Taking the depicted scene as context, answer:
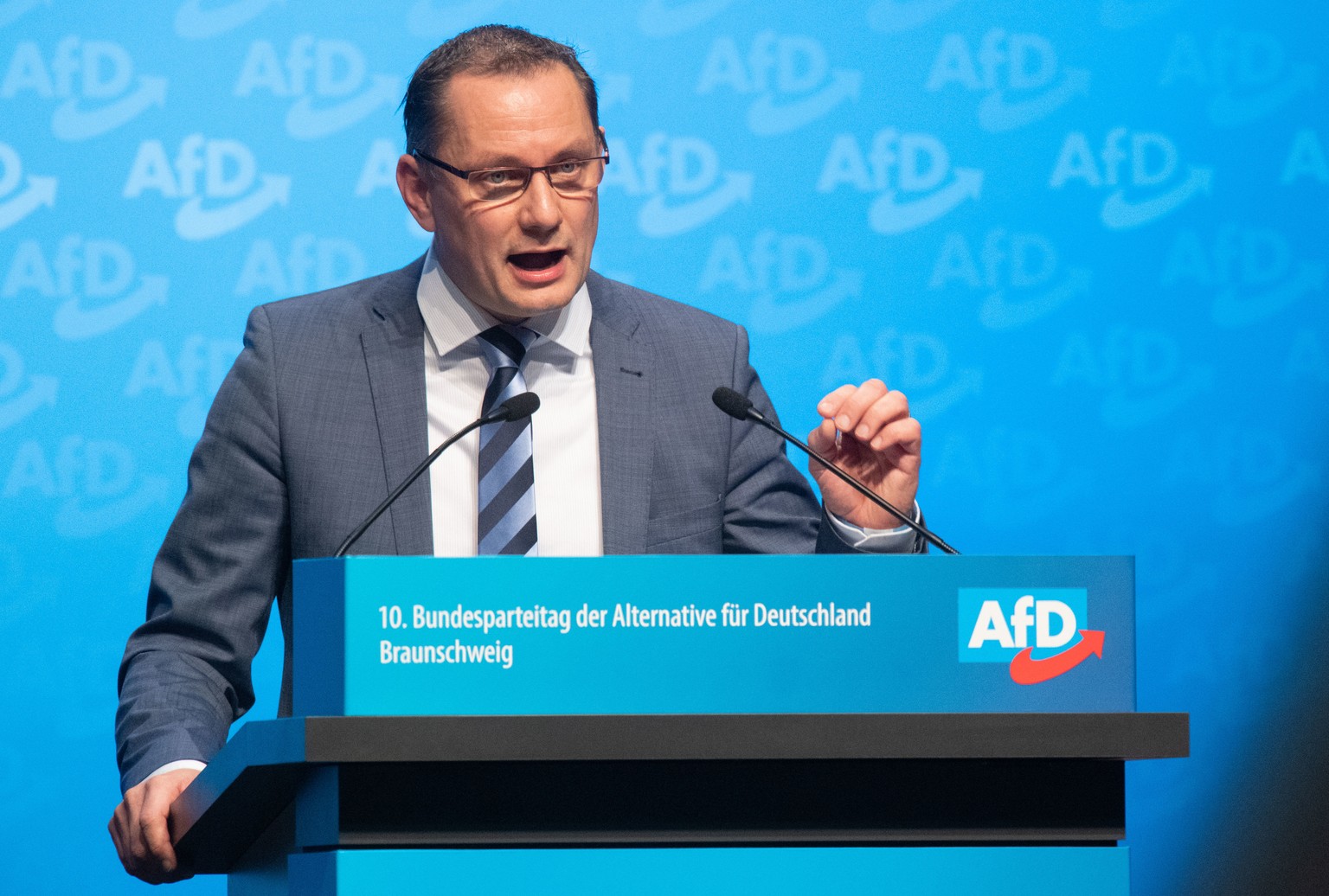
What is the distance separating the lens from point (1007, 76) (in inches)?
123

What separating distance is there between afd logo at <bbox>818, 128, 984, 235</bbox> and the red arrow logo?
2061 millimetres

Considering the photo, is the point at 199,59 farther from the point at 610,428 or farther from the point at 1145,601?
the point at 1145,601

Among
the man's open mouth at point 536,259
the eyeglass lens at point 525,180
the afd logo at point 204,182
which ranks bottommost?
the man's open mouth at point 536,259

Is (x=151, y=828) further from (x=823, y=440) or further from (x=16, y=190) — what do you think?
(x=16, y=190)

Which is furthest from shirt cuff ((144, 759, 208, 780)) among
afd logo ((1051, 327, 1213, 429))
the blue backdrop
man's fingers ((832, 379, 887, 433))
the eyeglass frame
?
afd logo ((1051, 327, 1213, 429))

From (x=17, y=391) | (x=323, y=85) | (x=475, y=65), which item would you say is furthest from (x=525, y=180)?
(x=17, y=391)

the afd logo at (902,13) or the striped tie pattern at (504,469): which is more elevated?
the afd logo at (902,13)

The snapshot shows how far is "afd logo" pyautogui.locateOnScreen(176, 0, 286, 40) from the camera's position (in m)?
2.97

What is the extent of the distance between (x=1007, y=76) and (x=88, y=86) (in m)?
1.72

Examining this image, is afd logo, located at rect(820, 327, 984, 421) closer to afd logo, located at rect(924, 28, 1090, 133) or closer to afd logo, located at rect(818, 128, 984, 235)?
afd logo, located at rect(818, 128, 984, 235)

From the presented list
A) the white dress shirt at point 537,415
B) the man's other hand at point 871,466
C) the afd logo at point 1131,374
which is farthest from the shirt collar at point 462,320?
the afd logo at point 1131,374

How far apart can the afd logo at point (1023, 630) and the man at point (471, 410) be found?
0.82 meters

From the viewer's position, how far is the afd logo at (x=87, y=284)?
293 centimetres

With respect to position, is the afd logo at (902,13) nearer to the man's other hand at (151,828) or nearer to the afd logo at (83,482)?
the afd logo at (83,482)
